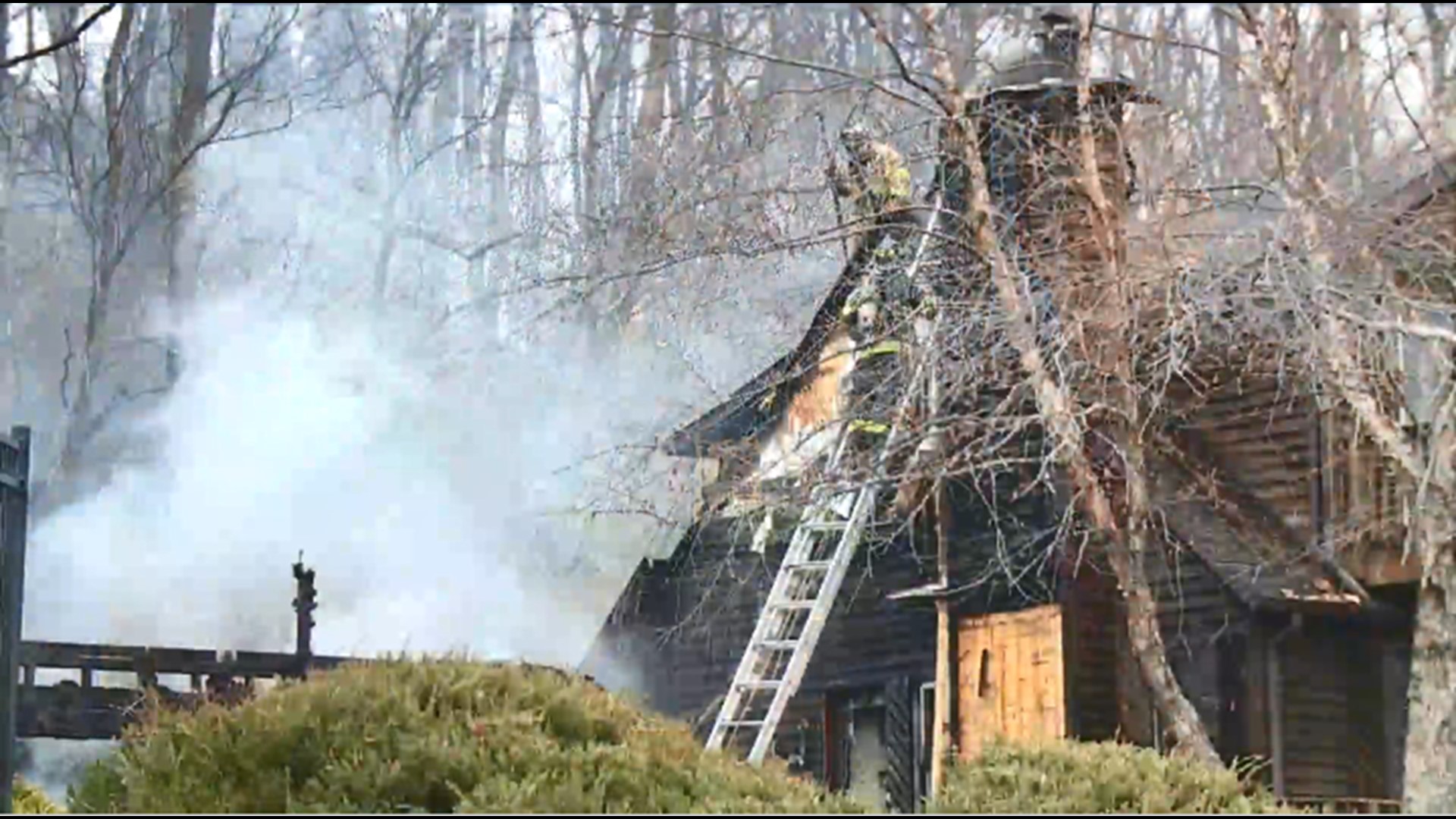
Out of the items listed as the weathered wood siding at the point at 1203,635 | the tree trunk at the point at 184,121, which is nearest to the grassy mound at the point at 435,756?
the weathered wood siding at the point at 1203,635

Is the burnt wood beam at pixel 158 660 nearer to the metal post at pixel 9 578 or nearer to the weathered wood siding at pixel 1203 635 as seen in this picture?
the weathered wood siding at pixel 1203 635

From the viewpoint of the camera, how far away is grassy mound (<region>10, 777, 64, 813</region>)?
10.8m

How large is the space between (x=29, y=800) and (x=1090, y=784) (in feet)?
19.5

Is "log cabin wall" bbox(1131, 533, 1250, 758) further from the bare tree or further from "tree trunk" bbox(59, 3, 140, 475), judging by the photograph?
"tree trunk" bbox(59, 3, 140, 475)

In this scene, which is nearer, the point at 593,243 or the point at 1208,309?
the point at 1208,309

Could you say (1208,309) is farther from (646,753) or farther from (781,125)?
(646,753)

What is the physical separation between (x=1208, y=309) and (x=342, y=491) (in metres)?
15.1

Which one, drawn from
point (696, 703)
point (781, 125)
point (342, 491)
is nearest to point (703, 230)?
point (781, 125)

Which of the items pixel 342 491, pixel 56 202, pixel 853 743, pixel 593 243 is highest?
pixel 56 202

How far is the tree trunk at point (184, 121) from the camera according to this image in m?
24.8

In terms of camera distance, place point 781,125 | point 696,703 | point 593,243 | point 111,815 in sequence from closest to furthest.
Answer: point 111,815 → point 781,125 → point 593,243 → point 696,703

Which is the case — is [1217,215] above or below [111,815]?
above

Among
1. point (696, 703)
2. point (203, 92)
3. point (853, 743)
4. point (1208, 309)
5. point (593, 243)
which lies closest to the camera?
point (1208, 309)

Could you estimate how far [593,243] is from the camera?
1680 cm
